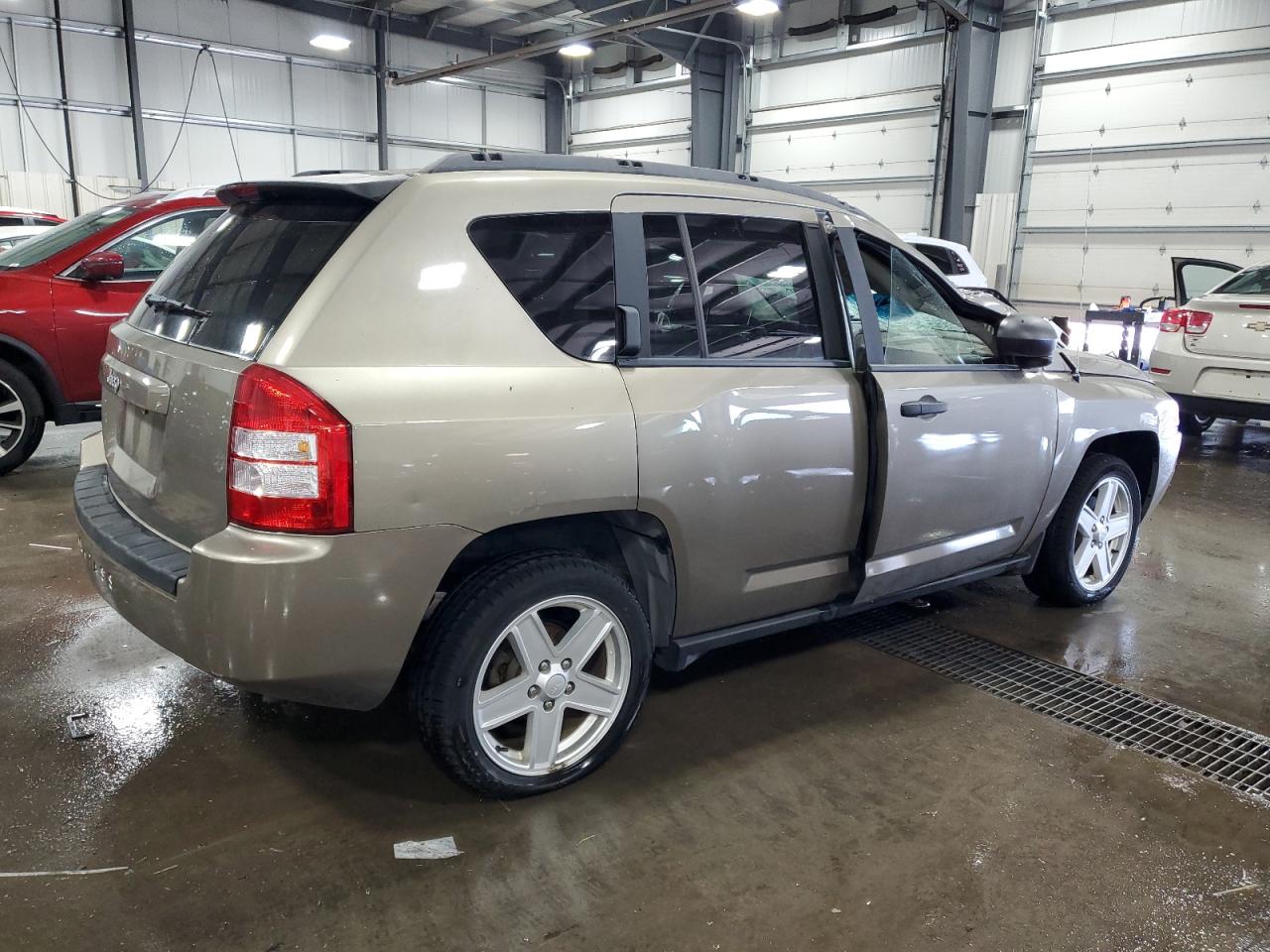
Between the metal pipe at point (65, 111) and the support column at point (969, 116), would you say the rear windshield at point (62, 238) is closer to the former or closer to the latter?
the support column at point (969, 116)

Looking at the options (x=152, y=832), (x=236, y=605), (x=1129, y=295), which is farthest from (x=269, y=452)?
(x=1129, y=295)

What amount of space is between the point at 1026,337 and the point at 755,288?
109 cm

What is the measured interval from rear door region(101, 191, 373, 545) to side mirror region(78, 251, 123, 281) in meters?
3.50

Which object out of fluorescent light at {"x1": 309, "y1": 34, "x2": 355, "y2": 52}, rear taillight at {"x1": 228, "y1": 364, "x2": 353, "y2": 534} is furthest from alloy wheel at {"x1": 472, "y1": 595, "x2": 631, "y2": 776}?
fluorescent light at {"x1": 309, "y1": 34, "x2": 355, "y2": 52}

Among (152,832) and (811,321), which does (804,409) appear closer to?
(811,321)

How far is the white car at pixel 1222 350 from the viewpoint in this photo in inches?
282

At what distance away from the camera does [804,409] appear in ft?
9.32

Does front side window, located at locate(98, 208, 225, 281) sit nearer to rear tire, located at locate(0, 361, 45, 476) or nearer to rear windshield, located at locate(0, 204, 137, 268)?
rear windshield, located at locate(0, 204, 137, 268)

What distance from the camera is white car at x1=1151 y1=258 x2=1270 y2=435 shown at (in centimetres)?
716

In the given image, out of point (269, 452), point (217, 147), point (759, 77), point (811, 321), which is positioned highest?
point (759, 77)

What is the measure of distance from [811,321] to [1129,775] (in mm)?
1638

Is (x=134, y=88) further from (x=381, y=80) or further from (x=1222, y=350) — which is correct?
(x=1222, y=350)

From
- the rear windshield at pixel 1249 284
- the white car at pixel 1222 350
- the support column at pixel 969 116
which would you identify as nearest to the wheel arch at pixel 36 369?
the white car at pixel 1222 350

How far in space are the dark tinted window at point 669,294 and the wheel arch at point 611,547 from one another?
484 mm
